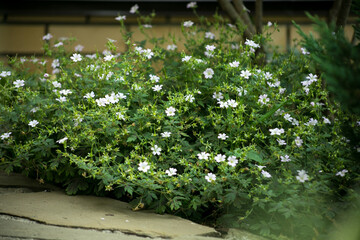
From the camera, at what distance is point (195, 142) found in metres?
2.62

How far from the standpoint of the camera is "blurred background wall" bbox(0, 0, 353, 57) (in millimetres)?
4672

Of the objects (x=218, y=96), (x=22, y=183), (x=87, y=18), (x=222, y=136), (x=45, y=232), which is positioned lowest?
(x=45, y=232)

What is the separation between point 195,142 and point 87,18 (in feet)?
8.69

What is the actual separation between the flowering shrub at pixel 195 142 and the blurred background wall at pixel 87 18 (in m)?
1.81

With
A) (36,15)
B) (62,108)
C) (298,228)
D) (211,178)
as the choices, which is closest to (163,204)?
(211,178)

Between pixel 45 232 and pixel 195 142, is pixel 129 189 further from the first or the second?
pixel 195 142

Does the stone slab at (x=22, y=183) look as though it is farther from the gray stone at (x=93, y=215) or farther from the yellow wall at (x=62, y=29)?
the yellow wall at (x=62, y=29)

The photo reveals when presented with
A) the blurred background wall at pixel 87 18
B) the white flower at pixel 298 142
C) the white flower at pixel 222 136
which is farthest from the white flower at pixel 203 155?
the blurred background wall at pixel 87 18

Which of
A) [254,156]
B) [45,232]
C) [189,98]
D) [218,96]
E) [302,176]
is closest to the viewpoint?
[45,232]

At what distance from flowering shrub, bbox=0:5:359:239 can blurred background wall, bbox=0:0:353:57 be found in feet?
5.95

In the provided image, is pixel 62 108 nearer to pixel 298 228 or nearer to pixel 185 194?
pixel 185 194

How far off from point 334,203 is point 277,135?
0.52 metres

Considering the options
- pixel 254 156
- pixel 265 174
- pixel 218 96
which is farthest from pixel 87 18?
pixel 265 174

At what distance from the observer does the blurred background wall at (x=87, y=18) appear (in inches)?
184
